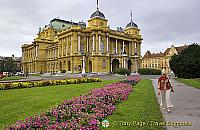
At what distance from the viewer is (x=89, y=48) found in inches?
2852

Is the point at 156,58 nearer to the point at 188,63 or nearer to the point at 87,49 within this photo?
the point at 87,49

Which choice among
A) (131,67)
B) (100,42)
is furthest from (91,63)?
(131,67)

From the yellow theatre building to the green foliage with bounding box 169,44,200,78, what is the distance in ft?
104

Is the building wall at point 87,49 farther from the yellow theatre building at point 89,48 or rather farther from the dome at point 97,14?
the dome at point 97,14

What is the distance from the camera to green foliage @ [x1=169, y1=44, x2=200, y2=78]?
116 ft

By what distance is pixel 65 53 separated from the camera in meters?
76.2

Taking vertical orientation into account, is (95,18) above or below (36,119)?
above

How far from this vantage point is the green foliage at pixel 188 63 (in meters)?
35.4

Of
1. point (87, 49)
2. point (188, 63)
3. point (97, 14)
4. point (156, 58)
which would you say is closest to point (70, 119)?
point (188, 63)

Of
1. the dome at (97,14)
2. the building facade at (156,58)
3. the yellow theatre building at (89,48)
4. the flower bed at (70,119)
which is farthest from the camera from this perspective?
the building facade at (156,58)

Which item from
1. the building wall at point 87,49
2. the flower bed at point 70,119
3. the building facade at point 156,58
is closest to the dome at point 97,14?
the building wall at point 87,49

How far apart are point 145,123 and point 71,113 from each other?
268 cm

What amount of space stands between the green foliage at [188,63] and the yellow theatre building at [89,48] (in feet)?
104

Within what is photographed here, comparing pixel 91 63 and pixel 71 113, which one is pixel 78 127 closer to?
pixel 71 113
